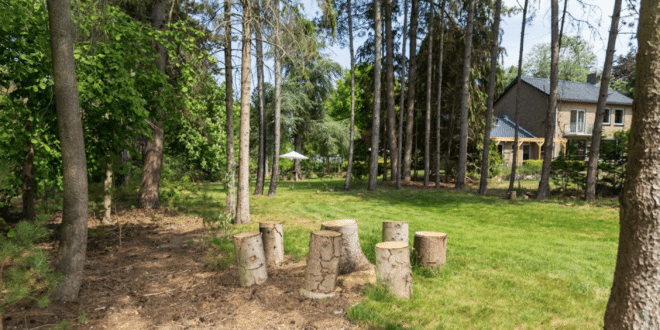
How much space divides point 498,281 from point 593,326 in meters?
1.32

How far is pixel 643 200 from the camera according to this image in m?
2.29

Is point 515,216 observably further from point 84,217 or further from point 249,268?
point 84,217

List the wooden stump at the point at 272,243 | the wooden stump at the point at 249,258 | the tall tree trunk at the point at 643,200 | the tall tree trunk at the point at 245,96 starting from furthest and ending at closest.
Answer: the tall tree trunk at the point at 245,96, the wooden stump at the point at 272,243, the wooden stump at the point at 249,258, the tall tree trunk at the point at 643,200

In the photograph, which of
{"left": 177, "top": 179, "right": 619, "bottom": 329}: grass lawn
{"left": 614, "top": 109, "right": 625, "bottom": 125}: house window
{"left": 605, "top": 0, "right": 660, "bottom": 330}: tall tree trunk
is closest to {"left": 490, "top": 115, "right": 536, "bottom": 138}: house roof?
{"left": 614, "top": 109, "right": 625, "bottom": 125}: house window

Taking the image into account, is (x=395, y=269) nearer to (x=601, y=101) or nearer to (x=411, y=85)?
(x=601, y=101)

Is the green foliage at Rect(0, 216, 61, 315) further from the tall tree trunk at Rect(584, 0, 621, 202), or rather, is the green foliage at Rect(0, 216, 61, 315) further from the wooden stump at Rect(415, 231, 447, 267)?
the tall tree trunk at Rect(584, 0, 621, 202)

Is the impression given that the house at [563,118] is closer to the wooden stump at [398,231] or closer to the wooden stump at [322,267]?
the wooden stump at [398,231]

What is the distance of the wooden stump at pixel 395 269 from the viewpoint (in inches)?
164

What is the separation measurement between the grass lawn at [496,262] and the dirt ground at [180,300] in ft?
1.61

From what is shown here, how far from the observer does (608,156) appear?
45.9 feet

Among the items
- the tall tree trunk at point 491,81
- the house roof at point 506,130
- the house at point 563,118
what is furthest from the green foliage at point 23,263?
the house at point 563,118

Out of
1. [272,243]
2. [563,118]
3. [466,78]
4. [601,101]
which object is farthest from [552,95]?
[563,118]

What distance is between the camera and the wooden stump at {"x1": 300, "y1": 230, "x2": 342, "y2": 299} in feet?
13.9

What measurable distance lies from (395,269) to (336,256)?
2.36 ft
